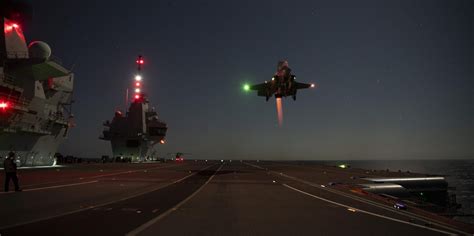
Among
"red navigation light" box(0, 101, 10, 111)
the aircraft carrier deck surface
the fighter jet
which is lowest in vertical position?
the aircraft carrier deck surface

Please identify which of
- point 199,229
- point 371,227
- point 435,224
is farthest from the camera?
point 435,224

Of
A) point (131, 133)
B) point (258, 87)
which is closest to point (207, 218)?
point (258, 87)

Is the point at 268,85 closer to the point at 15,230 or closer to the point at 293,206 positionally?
the point at 293,206

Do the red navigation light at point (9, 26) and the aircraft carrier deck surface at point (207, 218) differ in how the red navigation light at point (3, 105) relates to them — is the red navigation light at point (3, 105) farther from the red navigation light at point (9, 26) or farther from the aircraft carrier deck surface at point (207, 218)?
the aircraft carrier deck surface at point (207, 218)

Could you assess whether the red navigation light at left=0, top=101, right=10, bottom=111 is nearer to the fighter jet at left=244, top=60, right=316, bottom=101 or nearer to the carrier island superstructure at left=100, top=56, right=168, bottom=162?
the fighter jet at left=244, top=60, right=316, bottom=101

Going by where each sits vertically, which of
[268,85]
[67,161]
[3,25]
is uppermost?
[3,25]

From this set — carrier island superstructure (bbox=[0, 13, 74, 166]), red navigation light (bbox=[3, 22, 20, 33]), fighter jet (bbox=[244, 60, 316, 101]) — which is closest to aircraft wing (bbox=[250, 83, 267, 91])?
fighter jet (bbox=[244, 60, 316, 101])

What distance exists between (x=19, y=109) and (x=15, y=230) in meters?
38.4

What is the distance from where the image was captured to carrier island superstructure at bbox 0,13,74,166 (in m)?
40.8

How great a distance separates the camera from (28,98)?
151 ft

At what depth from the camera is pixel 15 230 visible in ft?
27.1

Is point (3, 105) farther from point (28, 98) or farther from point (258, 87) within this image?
point (258, 87)

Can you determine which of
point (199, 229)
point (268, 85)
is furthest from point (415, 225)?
point (268, 85)

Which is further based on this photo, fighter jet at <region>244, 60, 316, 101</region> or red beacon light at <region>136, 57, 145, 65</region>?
red beacon light at <region>136, 57, 145, 65</region>
